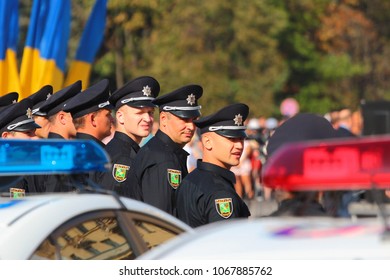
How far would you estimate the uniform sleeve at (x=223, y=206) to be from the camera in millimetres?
5828

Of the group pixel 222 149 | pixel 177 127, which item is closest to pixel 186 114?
pixel 177 127

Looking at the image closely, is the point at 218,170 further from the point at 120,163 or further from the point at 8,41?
the point at 8,41

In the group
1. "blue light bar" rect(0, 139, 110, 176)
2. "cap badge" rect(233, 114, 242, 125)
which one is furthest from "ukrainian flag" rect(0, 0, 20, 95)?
"blue light bar" rect(0, 139, 110, 176)

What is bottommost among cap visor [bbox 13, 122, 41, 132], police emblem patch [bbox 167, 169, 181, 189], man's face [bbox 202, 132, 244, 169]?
police emblem patch [bbox 167, 169, 181, 189]

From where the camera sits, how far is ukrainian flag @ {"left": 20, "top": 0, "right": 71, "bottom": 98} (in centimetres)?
1202

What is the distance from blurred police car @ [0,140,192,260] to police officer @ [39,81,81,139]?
133 inches

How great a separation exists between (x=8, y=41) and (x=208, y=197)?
23.0ft

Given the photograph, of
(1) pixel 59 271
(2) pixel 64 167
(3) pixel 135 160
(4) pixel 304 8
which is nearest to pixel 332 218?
(1) pixel 59 271

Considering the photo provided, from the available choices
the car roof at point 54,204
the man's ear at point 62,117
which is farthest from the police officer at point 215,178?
the car roof at point 54,204

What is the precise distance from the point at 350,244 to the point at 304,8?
3859 centimetres

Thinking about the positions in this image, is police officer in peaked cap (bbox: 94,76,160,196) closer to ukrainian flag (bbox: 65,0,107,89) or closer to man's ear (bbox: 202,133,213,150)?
man's ear (bbox: 202,133,213,150)

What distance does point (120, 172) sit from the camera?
22.7ft

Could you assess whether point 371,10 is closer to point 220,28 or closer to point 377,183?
point 220,28

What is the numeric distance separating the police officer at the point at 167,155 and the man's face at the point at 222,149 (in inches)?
11.0
